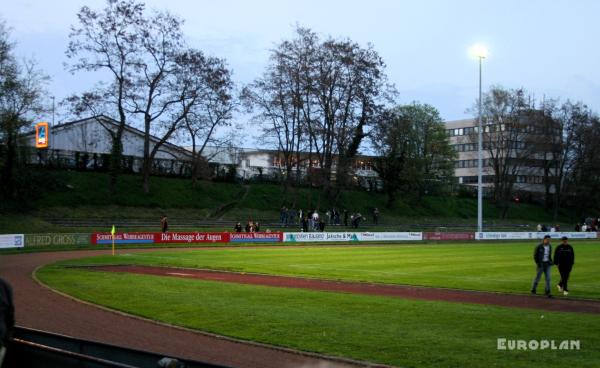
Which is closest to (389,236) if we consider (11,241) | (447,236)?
(447,236)

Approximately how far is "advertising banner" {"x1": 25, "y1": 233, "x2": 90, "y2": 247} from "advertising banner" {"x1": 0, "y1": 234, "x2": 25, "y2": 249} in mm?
519

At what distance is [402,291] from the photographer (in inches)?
772

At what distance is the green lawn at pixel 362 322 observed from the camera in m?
10.4

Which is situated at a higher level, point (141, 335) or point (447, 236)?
point (141, 335)

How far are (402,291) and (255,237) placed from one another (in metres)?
28.8

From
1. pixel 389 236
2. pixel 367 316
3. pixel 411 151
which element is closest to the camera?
pixel 367 316

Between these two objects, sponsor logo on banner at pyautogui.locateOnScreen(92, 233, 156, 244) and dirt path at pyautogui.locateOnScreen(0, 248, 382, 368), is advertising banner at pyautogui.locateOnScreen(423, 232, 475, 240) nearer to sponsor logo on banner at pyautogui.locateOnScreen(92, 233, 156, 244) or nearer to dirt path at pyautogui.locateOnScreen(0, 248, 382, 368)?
sponsor logo on banner at pyautogui.locateOnScreen(92, 233, 156, 244)

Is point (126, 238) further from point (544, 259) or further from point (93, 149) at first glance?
point (544, 259)

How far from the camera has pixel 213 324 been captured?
1327 centimetres

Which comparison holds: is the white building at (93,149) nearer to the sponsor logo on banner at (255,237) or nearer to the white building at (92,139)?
the white building at (92,139)

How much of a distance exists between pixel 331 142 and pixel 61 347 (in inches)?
2285

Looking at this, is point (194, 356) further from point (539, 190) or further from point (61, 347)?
point (539, 190)

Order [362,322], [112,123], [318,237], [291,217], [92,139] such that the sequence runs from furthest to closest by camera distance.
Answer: [92,139]
[291,217]
[112,123]
[318,237]
[362,322]

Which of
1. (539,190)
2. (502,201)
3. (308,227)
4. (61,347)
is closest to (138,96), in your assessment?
(308,227)
